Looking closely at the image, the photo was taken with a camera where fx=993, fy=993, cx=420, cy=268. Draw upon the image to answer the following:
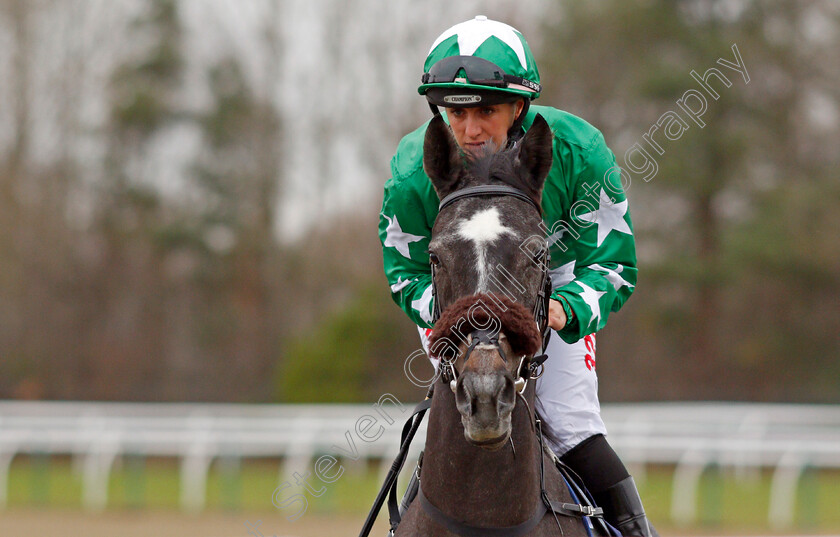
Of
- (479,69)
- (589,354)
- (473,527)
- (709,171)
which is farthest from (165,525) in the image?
(709,171)

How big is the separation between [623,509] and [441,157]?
134cm

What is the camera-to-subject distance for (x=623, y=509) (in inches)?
128

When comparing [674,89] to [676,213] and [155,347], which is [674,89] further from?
[155,347]

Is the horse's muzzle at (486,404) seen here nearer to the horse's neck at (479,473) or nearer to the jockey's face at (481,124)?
the horse's neck at (479,473)

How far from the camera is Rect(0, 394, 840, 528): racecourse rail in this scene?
1120cm

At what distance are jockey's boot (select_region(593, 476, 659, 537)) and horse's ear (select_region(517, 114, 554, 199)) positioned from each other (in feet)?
3.58

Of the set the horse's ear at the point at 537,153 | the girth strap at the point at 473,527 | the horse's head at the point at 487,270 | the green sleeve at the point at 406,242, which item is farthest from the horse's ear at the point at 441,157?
the girth strap at the point at 473,527

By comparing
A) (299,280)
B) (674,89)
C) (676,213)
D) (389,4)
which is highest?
(389,4)

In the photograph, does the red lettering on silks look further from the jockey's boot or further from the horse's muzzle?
the horse's muzzle

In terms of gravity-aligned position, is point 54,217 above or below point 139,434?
above

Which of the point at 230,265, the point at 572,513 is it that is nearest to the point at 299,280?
the point at 230,265

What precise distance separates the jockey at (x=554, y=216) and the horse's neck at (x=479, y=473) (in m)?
0.37

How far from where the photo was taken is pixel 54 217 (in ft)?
64.5

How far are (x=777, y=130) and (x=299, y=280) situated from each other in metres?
10.1
